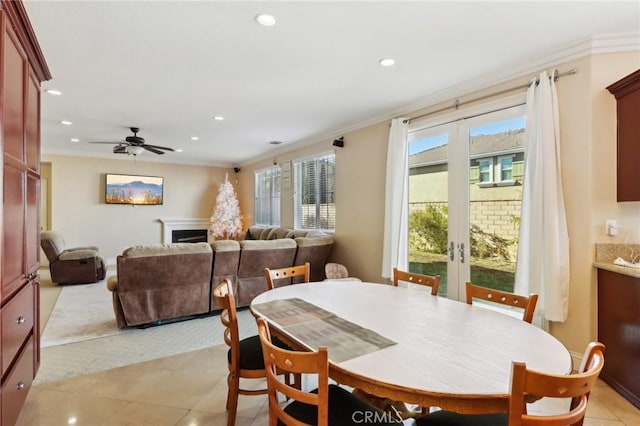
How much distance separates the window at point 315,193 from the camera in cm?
551

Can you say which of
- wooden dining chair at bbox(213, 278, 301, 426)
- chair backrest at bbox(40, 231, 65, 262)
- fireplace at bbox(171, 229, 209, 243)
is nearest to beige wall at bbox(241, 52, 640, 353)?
wooden dining chair at bbox(213, 278, 301, 426)

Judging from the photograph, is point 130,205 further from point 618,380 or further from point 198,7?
point 618,380

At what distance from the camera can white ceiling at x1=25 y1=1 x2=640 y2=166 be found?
2135mm

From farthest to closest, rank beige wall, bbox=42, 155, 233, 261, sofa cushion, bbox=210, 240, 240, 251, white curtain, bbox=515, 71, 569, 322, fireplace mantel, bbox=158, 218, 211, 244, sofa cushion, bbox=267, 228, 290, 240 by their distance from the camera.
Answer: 1. fireplace mantel, bbox=158, 218, 211, 244
2. beige wall, bbox=42, 155, 233, 261
3. sofa cushion, bbox=267, 228, 290, 240
4. sofa cushion, bbox=210, 240, 240, 251
5. white curtain, bbox=515, 71, 569, 322

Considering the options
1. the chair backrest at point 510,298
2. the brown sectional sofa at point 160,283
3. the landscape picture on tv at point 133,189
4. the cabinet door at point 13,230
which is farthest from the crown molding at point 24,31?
the landscape picture on tv at point 133,189

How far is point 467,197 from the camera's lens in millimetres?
3391

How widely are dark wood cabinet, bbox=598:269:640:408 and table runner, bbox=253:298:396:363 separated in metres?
1.99

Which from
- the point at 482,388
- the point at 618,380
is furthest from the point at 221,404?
the point at 618,380

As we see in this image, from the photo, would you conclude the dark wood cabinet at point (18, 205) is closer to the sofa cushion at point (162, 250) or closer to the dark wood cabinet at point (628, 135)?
the sofa cushion at point (162, 250)

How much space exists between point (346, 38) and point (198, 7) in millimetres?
1051

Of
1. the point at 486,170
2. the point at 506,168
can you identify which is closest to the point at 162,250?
the point at 486,170

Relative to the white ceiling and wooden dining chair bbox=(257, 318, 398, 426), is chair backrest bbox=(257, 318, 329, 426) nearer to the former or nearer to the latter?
wooden dining chair bbox=(257, 318, 398, 426)

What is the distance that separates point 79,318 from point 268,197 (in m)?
4.33

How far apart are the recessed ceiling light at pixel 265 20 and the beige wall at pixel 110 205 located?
689 centimetres
